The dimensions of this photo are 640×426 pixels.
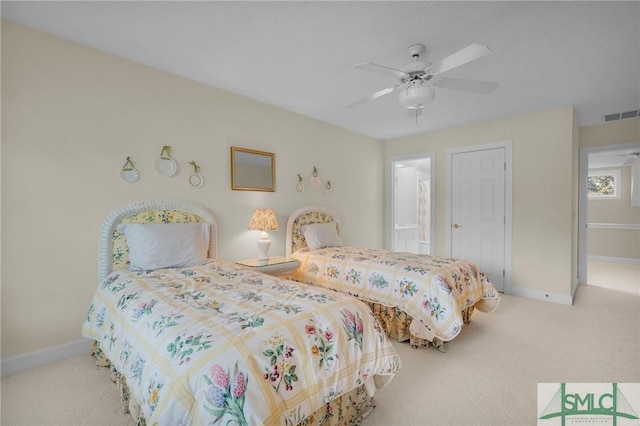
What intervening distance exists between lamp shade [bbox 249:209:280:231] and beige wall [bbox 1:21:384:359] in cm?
23

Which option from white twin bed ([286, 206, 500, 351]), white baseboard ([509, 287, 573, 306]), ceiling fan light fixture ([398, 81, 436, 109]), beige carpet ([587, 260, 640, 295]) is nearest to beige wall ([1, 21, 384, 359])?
white twin bed ([286, 206, 500, 351])

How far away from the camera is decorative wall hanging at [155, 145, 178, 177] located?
2.93 m

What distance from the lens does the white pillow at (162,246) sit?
8.34 feet

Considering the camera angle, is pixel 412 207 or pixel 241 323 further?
pixel 412 207

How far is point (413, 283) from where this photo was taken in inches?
107

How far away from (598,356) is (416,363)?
5.01 feet

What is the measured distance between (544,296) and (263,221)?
3.82 metres

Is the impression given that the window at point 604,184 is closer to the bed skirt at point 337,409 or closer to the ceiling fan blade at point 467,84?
the ceiling fan blade at point 467,84

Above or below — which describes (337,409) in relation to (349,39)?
below

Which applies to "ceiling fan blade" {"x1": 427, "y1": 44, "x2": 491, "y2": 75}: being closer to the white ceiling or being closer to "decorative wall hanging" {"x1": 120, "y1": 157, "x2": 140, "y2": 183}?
the white ceiling

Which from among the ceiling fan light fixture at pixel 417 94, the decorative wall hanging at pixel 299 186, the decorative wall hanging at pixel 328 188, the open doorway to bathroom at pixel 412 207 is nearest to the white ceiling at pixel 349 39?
the ceiling fan light fixture at pixel 417 94

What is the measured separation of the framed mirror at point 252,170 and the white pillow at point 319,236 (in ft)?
2.36

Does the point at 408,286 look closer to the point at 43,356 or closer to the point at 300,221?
the point at 300,221

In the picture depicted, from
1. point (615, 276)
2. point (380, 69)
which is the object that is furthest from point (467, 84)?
point (615, 276)
